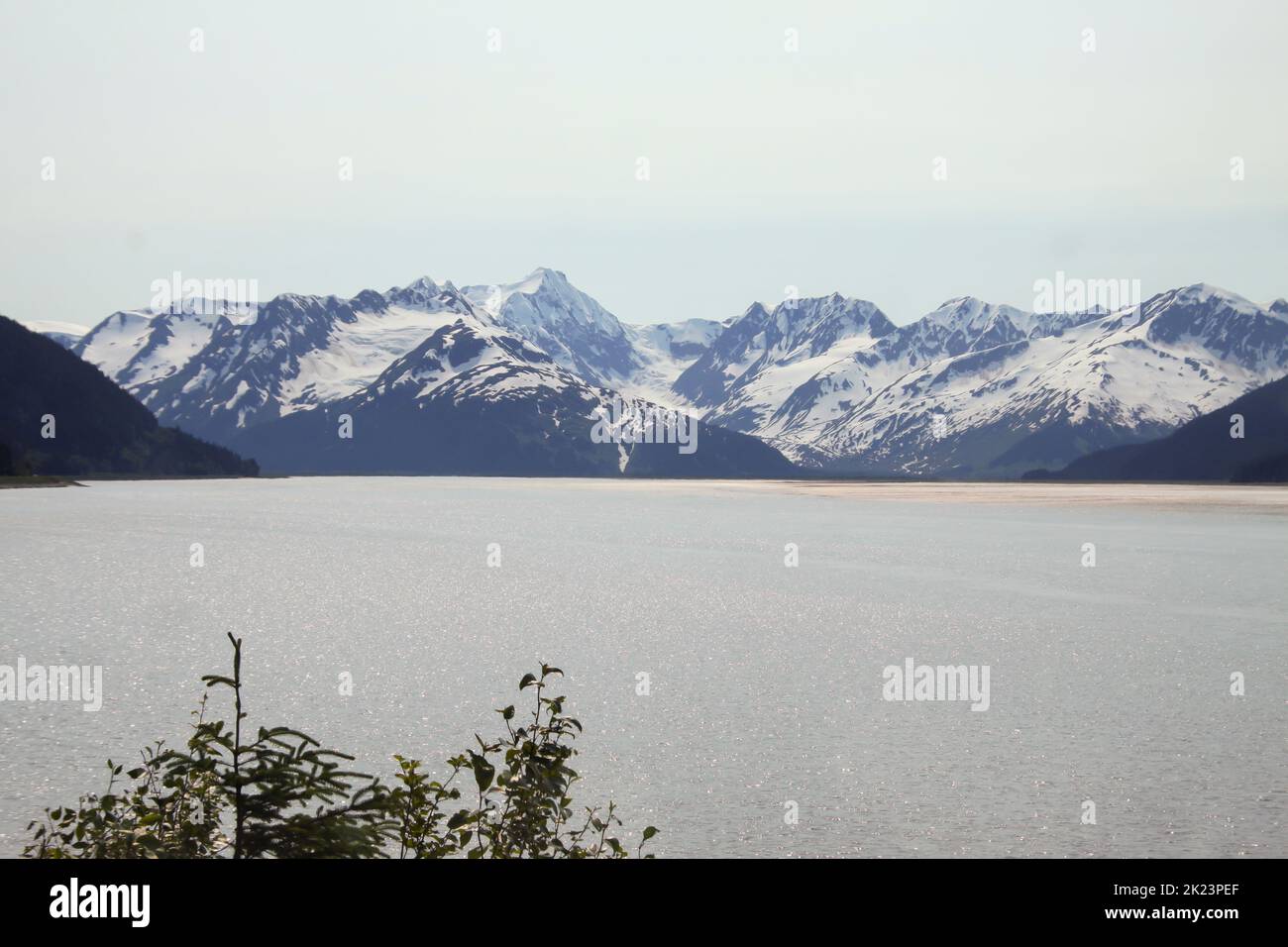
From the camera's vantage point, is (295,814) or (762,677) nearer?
(295,814)

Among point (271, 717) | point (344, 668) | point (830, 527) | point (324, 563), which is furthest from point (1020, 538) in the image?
point (271, 717)

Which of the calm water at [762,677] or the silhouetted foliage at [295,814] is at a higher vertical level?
the silhouetted foliage at [295,814]

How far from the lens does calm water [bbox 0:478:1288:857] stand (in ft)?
105

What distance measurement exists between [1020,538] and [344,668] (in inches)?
4837

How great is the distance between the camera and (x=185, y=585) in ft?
325

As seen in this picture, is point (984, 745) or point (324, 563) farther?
point (324, 563)

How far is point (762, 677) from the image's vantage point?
55.4 meters

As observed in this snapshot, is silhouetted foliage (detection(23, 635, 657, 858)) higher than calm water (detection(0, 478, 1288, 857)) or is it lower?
higher

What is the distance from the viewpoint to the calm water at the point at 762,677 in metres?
31.9

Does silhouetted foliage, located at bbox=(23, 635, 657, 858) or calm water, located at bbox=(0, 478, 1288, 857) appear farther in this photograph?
calm water, located at bbox=(0, 478, 1288, 857)

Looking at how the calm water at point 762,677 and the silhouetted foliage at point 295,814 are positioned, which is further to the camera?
the calm water at point 762,677

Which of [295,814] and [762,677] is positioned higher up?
[295,814]

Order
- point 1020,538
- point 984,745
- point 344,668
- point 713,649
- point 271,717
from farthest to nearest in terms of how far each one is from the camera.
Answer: point 1020,538 < point 713,649 < point 344,668 < point 271,717 < point 984,745
